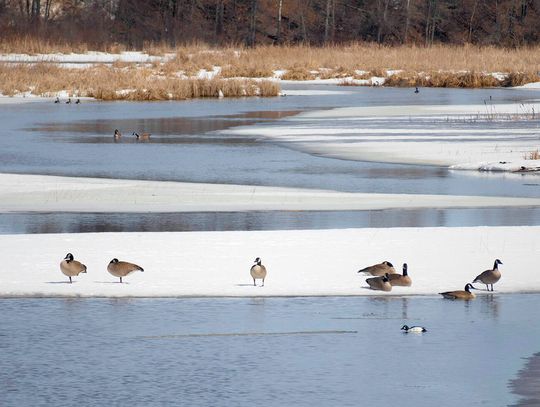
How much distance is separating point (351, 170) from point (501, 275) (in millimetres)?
9913

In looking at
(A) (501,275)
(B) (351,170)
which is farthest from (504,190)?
(A) (501,275)

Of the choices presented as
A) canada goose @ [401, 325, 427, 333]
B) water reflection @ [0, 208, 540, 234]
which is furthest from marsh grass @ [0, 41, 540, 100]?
canada goose @ [401, 325, 427, 333]

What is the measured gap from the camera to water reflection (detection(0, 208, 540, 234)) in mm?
14469

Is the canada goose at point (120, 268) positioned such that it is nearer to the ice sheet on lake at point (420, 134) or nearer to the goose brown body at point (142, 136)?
the ice sheet on lake at point (420, 134)

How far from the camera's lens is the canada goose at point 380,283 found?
10578 millimetres

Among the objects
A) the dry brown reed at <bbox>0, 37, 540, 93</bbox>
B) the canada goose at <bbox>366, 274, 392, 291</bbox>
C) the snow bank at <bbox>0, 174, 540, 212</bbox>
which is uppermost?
Result: the dry brown reed at <bbox>0, 37, 540, 93</bbox>

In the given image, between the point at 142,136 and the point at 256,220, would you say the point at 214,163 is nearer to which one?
the point at 142,136

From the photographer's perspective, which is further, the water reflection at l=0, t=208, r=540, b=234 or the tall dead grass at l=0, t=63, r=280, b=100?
the tall dead grass at l=0, t=63, r=280, b=100

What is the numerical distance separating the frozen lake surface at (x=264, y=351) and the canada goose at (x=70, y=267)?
51 cm

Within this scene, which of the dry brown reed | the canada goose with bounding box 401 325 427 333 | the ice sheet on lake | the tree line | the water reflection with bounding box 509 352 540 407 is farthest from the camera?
the tree line

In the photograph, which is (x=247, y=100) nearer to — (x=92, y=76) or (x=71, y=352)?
(x=92, y=76)

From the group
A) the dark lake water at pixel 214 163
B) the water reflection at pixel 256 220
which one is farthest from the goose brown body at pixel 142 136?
the water reflection at pixel 256 220

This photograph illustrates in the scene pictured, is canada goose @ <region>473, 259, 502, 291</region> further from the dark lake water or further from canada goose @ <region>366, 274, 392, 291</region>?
the dark lake water

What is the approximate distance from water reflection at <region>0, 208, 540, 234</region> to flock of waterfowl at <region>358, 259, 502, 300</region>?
3.56 m
